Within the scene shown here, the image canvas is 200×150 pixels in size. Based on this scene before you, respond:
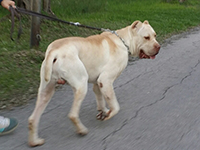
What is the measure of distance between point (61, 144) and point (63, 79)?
2.49 feet

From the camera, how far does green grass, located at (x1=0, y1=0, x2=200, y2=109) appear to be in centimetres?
523

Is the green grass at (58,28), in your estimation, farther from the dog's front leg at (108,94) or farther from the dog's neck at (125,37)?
the dog's neck at (125,37)

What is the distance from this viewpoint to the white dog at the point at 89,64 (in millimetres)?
3395

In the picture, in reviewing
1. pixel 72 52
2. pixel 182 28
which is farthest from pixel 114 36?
pixel 182 28

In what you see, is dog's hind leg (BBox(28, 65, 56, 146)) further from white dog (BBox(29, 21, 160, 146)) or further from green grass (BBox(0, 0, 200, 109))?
green grass (BBox(0, 0, 200, 109))

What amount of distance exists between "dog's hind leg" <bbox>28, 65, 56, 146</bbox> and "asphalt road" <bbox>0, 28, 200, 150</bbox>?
0.10 m

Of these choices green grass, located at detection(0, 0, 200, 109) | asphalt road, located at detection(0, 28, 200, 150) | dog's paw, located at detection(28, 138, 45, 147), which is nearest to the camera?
dog's paw, located at detection(28, 138, 45, 147)

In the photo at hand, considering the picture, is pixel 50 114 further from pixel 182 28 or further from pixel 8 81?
pixel 182 28

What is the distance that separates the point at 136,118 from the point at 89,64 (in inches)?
45.2

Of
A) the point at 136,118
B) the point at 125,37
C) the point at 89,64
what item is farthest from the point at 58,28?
the point at 89,64

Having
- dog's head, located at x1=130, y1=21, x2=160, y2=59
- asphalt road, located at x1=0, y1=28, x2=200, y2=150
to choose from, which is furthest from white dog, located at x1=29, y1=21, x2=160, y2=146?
asphalt road, located at x1=0, y1=28, x2=200, y2=150

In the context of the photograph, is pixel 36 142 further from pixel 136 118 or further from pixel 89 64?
pixel 136 118

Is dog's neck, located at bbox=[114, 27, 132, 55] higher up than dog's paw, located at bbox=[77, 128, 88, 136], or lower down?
higher up

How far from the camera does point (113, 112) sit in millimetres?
3885
